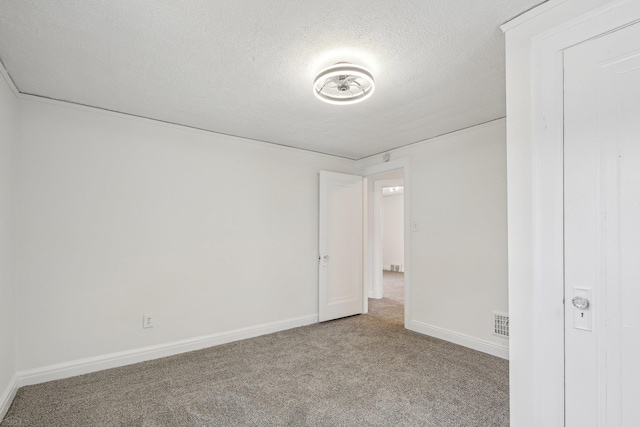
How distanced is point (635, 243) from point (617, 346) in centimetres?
45

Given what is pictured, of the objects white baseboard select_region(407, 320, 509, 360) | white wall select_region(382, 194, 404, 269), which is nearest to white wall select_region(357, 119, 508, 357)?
white baseboard select_region(407, 320, 509, 360)

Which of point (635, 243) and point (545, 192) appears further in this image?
point (545, 192)

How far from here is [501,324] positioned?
10.6ft

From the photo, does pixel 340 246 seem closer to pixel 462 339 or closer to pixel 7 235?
pixel 462 339

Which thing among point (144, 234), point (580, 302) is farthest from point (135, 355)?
point (580, 302)

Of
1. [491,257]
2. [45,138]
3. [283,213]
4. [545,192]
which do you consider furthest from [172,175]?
[491,257]

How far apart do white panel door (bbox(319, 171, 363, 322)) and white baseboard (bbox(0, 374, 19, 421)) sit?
3.10 m

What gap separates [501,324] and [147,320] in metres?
3.58

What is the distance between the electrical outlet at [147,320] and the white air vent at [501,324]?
3524mm

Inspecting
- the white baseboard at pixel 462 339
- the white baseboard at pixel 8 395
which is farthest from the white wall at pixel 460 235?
the white baseboard at pixel 8 395

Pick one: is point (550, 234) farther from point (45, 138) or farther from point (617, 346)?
point (45, 138)

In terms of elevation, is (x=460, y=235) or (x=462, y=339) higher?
(x=460, y=235)

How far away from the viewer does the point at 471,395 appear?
8.09 feet

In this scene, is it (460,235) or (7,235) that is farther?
(460,235)
